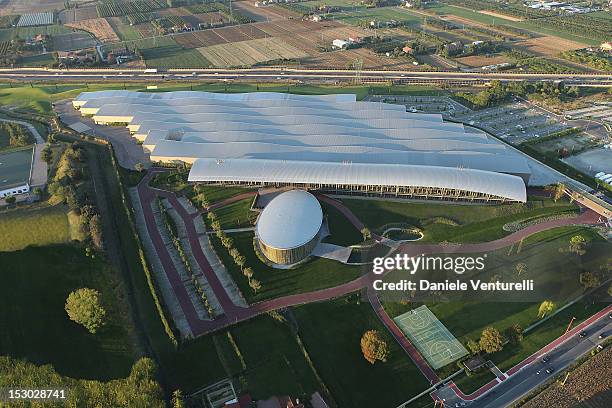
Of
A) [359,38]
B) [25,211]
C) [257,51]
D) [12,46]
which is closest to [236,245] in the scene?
[25,211]

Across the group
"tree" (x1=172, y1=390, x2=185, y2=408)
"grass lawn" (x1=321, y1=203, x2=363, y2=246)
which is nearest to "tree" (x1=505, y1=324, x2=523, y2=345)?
"grass lawn" (x1=321, y1=203, x2=363, y2=246)

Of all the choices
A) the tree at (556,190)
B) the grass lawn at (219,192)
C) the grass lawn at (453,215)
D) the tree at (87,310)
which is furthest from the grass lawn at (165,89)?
the tree at (87,310)

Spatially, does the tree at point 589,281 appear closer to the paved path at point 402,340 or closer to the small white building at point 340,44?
the paved path at point 402,340

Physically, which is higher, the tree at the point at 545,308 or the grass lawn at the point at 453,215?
the grass lawn at the point at 453,215

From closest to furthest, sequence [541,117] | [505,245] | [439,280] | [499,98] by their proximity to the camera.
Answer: [439,280] → [505,245] → [541,117] → [499,98]

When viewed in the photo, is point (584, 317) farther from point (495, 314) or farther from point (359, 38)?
point (359, 38)

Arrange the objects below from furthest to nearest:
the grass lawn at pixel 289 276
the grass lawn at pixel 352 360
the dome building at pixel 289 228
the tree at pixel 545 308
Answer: the dome building at pixel 289 228, the grass lawn at pixel 289 276, the tree at pixel 545 308, the grass lawn at pixel 352 360
